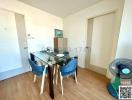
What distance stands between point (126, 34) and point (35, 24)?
2.98 meters

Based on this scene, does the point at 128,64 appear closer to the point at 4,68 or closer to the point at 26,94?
the point at 26,94

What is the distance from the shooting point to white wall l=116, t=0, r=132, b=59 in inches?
63.6

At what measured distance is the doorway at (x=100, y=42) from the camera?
2385 millimetres

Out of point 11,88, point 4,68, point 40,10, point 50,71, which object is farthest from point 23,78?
point 40,10

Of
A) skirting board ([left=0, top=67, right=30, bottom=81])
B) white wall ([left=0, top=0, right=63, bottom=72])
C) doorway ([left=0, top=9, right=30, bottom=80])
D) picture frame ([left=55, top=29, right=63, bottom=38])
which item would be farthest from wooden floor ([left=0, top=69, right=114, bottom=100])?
picture frame ([left=55, top=29, right=63, bottom=38])

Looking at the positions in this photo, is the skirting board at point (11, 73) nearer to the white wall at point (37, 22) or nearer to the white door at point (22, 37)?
the white door at point (22, 37)

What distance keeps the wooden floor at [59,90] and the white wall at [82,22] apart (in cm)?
98

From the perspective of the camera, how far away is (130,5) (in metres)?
1.58

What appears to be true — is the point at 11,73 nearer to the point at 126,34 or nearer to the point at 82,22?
the point at 82,22

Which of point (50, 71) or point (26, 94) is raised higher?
point (50, 71)

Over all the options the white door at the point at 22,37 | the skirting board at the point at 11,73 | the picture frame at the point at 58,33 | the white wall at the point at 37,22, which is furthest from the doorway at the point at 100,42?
the skirting board at the point at 11,73

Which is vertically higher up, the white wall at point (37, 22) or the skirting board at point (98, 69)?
the white wall at point (37, 22)

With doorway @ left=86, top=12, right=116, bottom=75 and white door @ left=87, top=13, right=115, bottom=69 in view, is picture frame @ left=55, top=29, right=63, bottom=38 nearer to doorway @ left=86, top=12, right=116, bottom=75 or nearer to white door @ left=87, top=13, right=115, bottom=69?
doorway @ left=86, top=12, right=116, bottom=75

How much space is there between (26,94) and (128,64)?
2331 millimetres
